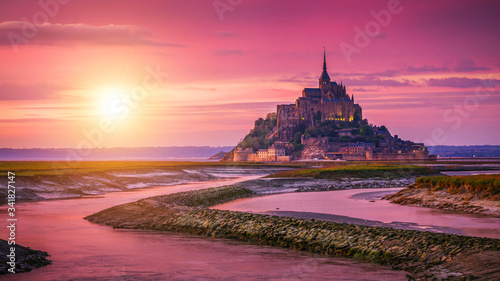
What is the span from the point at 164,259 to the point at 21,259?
470 centimetres

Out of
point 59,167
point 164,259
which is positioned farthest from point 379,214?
point 59,167

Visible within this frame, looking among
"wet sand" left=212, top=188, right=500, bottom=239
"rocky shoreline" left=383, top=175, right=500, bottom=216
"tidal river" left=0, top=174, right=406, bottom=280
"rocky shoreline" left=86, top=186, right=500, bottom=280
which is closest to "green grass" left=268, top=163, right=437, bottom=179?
"wet sand" left=212, top=188, right=500, bottom=239

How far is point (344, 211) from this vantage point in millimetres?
31781

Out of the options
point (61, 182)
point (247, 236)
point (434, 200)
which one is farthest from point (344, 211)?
point (61, 182)

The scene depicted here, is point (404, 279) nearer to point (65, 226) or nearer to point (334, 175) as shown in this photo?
point (65, 226)

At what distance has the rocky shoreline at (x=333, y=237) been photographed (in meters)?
15.5

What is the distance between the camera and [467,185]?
114ft

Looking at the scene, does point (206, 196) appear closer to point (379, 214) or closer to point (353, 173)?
point (379, 214)

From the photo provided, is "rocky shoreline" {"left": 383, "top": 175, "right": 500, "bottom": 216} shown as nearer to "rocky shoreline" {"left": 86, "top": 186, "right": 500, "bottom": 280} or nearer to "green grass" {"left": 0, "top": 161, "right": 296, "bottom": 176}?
"rocky shoreline" {"left": 86, "top": 186, "right": 500, "bottom": 280}

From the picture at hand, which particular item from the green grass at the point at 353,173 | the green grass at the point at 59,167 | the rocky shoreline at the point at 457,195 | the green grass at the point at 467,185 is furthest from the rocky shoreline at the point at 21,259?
the green grass at the point at 353,173

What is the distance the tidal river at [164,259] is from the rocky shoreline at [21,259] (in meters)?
0.29

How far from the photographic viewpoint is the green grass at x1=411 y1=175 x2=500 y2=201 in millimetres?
32281

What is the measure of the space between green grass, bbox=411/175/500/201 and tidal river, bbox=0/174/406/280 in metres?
18.5

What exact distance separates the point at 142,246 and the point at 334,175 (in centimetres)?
5132
